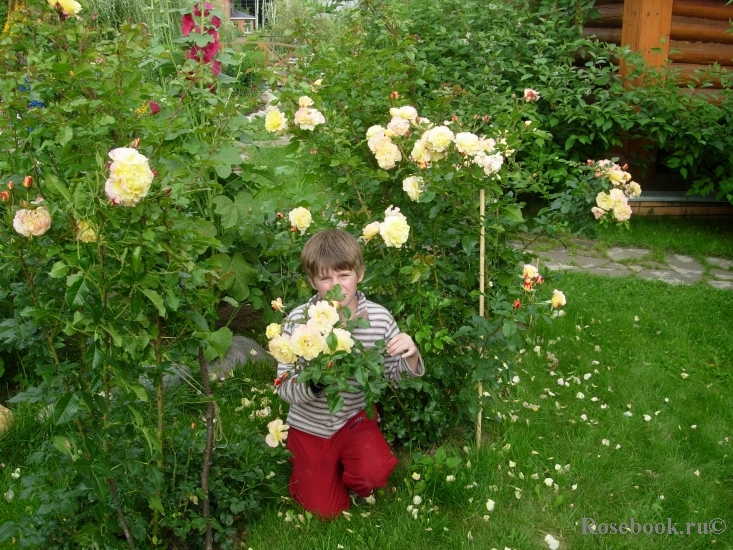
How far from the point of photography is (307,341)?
75.3 inches

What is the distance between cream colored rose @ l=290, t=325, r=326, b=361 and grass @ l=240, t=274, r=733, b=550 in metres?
0.75

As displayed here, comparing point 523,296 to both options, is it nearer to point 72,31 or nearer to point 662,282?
point 72,31

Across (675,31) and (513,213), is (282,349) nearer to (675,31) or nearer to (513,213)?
(513,213)

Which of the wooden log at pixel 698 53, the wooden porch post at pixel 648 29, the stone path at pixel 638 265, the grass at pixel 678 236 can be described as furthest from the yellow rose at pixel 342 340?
the wooden log at pixel 698 53

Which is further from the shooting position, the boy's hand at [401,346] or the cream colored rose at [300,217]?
the cream colored rose at [300,217]

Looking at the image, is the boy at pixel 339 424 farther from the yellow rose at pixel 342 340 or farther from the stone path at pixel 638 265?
the stone path at pixel 638 265

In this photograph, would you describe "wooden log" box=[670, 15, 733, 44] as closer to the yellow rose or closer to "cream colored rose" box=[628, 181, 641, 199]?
"cream colored rose" box=[628, 181, 641, 199]

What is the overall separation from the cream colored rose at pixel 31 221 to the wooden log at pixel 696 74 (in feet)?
17.1

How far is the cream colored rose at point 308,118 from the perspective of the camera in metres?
2.59

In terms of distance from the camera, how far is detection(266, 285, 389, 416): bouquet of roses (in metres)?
1.92

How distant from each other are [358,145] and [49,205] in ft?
4.24

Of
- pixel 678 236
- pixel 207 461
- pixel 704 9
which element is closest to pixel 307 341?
pixel 207 461

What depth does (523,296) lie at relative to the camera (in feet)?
8.04

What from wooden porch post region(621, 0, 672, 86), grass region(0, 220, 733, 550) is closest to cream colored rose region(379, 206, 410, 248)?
grass region(0, 220, 733, 550)
